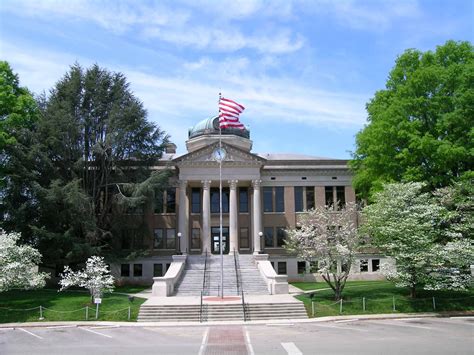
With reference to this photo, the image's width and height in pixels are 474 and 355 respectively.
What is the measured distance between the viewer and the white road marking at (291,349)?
16.0 metres

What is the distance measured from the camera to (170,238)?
46.0 metres

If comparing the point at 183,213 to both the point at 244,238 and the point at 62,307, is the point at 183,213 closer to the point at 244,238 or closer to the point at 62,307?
the point at 244,238

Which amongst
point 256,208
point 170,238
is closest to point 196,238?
point 170,238

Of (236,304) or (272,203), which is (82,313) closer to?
(236,304)

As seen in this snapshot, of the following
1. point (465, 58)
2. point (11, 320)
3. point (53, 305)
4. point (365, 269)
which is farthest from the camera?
point (365, 269)

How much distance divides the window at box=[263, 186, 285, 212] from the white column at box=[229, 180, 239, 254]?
3.98m

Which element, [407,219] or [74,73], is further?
[74,73]

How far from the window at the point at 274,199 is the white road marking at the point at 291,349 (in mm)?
29565

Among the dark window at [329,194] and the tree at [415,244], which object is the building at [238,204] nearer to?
the dark window at [329,194]

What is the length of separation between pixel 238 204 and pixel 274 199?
11.8 ft

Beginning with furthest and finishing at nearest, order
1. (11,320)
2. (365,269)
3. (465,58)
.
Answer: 1. (365,269)
2. (465,58)
3. (11,320)

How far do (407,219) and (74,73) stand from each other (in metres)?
28.9

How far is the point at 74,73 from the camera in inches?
1586

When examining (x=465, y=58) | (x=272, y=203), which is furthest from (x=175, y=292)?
(x=465, y=58)
